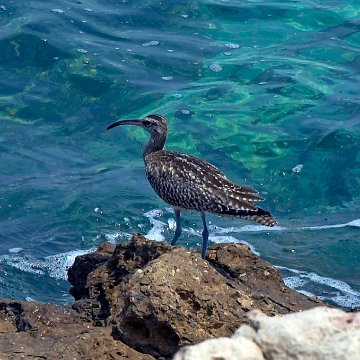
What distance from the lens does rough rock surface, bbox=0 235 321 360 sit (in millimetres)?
5230

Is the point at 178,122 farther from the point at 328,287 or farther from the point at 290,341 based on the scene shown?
the point at 290,341

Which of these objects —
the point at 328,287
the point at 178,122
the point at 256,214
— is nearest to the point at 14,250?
the point at 328,287

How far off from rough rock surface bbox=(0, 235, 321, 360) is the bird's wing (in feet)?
4.61

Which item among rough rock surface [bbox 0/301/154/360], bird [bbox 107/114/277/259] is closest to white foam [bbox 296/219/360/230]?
bird [bbox 107/114/277/259]

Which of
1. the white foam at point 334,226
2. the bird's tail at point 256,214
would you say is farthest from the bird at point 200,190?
the white foam at point 334,226

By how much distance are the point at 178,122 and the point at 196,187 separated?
5.40m

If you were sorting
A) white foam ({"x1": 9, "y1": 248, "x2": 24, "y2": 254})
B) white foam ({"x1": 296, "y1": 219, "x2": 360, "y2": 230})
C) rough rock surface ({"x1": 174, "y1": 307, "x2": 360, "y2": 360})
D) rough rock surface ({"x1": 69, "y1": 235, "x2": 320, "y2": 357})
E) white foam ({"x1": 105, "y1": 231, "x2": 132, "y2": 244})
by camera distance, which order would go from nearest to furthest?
rough rock surface ({"x1": 174, "y1": 307, "x2": 360, "y2": 360}) → rough rock surface ({"x1": 69, "y1": 235, "x2": 320, "y2": 357}) → white foam ({"x1": 9, "y1": 248, "x2": 24, "y2": 254}) → white foam ({"x1": 105, "y1": 231, "x2": 132, "y2": 244}) → white foam ({"x1": 296, "y1": 219, "x2": 360, "y2": 230})

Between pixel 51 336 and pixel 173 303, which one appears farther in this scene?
pixel 51 336

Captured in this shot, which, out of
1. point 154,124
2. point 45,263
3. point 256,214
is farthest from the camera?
point 45,263

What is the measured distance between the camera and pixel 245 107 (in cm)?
1370

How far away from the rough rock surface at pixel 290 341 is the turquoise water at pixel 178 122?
5.86m

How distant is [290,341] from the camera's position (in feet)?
10.1

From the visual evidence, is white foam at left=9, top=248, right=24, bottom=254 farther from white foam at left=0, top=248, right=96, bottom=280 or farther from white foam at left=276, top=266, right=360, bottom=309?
white foam at left=276, top=266, right=360, bottom=309

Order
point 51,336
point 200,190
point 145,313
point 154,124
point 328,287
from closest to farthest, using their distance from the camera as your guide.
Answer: point 145,313, point 51,336, point 200,190, point 154,124, point 328,287
